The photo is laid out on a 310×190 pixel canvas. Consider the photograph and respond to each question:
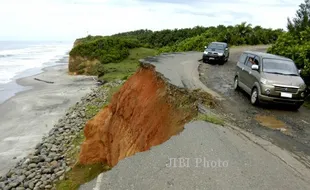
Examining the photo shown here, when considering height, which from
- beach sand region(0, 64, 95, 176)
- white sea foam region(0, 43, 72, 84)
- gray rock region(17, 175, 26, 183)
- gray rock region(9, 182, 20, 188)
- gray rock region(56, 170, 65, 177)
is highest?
gray rock region(56, 170, 65, 177)

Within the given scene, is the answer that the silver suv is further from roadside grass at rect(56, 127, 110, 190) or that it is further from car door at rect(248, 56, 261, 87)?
roadside grass at rect(56, 127, 110, 190)

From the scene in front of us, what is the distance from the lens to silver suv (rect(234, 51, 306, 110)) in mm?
12453

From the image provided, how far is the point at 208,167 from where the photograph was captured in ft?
22.2

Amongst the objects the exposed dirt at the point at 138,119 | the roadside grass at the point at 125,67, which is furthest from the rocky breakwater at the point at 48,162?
the roadside grass at the point at 125,67

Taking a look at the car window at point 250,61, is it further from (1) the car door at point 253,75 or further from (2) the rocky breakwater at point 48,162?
(2) the rocky breakwater at point 48,162

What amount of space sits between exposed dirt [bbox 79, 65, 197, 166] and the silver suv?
123 inches

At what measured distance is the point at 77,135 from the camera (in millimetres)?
19062

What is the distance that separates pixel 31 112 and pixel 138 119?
51.7 ft

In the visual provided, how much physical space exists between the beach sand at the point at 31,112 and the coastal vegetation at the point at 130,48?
656 cm

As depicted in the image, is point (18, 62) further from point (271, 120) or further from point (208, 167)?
point (208, 167)

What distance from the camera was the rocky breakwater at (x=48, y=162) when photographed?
13.1 m

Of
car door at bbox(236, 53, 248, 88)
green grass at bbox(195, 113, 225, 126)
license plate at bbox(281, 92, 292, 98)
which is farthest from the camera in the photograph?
car door at bbox(236, 53, 248, 88)

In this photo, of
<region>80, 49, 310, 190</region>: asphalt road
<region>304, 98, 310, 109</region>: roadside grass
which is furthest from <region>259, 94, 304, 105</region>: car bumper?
<region>80, 49, 310, 190</region>: asphalt road

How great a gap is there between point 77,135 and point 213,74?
377 inches
